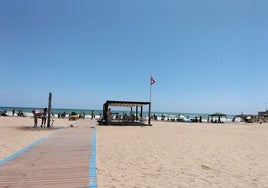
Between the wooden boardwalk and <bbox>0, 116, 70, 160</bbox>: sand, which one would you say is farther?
<bbox>0, 116, 70, 160</bbox>: sand

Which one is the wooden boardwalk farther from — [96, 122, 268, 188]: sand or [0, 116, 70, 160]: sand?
[0, 116, 70, 160]: sand

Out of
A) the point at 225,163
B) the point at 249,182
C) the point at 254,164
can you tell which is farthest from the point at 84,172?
the point at 254,164

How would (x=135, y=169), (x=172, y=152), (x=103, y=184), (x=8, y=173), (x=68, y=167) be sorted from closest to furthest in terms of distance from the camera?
(x=103, y=184) → (x=8, y=173) → (x=68, y=167) → (x=135, y=169) → (x=172, y=152)

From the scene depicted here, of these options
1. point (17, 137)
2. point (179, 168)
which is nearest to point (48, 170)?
point (179, 168)

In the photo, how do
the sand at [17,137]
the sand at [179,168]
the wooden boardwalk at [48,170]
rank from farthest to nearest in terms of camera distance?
the sand at [17,137]
the sand at [179,168]
the wooden boardwalk at [48,170]

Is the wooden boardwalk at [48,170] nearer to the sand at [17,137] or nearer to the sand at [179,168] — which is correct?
the sand at [179,168]

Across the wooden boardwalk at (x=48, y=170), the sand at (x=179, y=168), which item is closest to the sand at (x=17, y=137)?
the wooden boardwalk at (x=48, y=170)

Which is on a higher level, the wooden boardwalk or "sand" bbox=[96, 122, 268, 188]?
the wooden boardwalk

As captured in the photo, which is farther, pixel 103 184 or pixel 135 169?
pixel 135 169

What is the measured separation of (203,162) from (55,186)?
4930 mm

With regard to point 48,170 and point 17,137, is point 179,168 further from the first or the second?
point 17,137

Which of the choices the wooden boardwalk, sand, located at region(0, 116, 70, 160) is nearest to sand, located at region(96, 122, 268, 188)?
the wooden boardwalk

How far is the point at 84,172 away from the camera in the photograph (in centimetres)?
628

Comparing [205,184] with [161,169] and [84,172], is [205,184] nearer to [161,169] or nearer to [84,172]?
[161,169]
